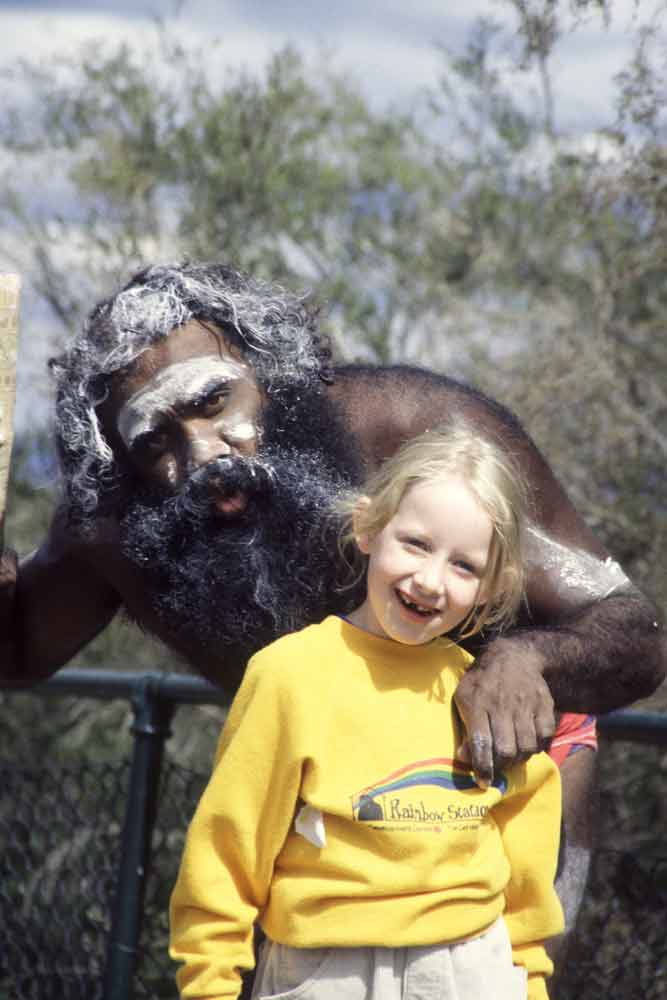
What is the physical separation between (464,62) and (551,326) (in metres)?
1.04

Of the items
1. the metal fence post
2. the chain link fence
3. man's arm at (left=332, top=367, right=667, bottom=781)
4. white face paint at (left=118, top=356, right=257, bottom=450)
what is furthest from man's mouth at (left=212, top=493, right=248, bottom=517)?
the metal fence post

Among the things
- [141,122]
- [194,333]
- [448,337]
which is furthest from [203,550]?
[141,122]

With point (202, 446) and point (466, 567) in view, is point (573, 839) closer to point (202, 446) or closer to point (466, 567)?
point (466, 567)

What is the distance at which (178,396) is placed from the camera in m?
2.94

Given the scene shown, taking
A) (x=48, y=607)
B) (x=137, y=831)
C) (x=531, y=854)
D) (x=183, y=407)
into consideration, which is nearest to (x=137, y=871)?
(x=137, y=831)

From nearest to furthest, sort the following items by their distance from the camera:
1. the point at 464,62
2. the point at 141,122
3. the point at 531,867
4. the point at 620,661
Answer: the point at 531,867
the point at 620,661
the point at 464,62
the point at 141,122

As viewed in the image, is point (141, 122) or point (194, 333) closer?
point (194, 333)

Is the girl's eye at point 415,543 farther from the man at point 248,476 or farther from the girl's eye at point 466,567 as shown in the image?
the man at point 248,476

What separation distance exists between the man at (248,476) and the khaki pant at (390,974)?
1.69 ft

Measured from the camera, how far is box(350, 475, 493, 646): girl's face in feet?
7.54

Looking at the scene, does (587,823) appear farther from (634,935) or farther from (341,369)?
(341,369)

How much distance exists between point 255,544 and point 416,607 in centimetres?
63

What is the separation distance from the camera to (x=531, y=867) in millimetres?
2434

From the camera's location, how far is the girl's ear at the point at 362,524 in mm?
2406
